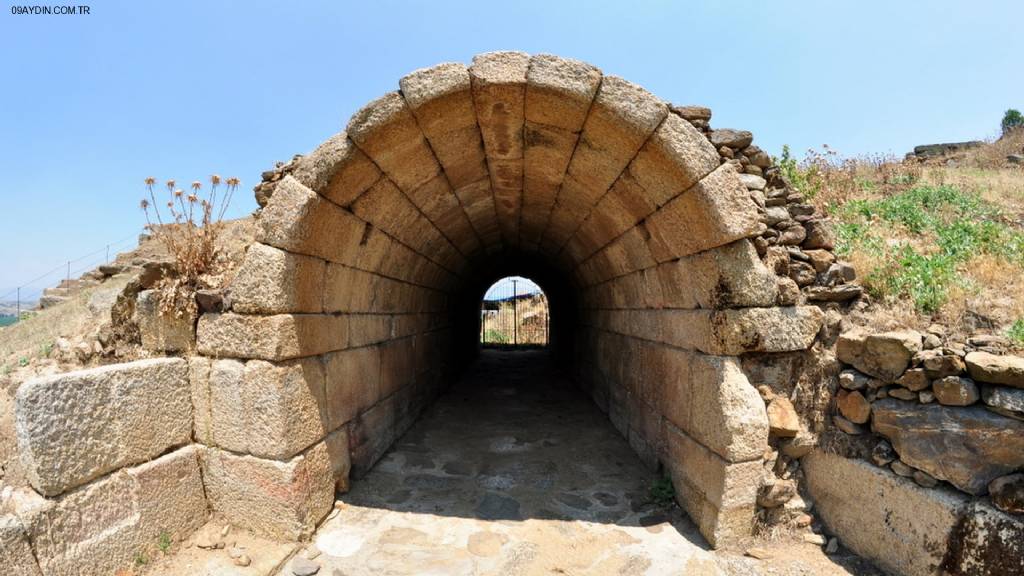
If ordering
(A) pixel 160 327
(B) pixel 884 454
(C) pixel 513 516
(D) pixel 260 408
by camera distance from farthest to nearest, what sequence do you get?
1. (C) pixel 513 516
2. (A) pixel 160 327
3. (D) pixel 260 408
4. (B) pixel 884 454

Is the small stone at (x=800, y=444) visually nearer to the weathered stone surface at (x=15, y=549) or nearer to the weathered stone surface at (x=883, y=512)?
the weathered stone surface at (x=883, y=512)

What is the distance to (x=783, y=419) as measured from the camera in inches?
143

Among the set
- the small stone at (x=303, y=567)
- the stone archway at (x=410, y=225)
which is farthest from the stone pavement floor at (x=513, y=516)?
the stone archway at (x=410, y=225)

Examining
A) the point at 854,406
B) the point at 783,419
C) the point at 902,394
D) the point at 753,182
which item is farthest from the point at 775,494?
the point at 753,182

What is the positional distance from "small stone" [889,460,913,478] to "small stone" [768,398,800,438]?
591mm

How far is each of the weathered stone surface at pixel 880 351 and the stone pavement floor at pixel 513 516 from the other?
1.41m

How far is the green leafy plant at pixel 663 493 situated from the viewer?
4.25 metres

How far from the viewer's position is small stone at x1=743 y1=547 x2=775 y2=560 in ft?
11.3

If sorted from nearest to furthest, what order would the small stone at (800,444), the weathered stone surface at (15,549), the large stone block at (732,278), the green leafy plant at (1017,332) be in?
the weathered stone surface at (15,549) < the green leafy plant at (1017,332) < the large stone block at (732,278) < the small stone at (800,444)

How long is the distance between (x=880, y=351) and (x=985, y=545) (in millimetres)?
1208

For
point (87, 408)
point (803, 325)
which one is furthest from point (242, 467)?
point (803, 325)

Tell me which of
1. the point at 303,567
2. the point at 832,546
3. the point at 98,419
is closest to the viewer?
the point at 98,419

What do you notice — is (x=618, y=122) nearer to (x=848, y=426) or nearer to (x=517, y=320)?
(x=848, y=426)

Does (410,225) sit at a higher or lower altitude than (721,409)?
higher
